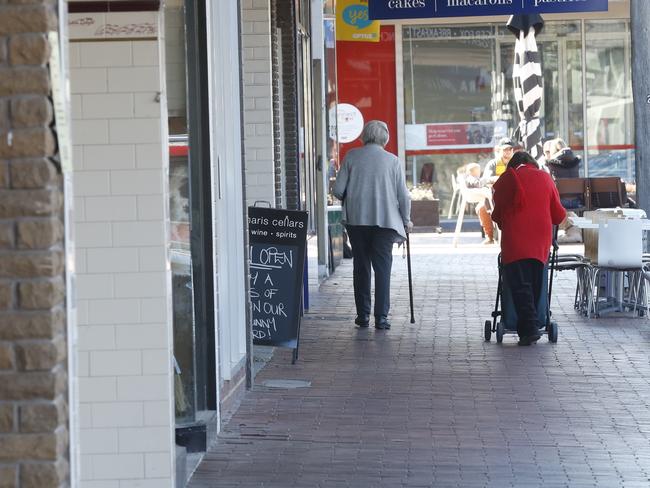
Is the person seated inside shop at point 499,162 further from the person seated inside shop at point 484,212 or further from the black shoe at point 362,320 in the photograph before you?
the black shoe at point 362,320

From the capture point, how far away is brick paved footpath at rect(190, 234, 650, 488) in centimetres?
647

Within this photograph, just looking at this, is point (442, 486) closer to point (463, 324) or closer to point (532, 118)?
point (463, 324)

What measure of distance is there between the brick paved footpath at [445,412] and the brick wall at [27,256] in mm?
3010

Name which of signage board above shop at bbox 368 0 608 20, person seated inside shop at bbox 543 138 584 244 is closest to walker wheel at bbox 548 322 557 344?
signage board above shop at bbox 368 0 608 20

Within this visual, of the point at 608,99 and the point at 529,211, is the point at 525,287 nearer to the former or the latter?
the point at 529,211

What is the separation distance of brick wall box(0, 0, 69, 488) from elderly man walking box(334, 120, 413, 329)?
845 centimetres

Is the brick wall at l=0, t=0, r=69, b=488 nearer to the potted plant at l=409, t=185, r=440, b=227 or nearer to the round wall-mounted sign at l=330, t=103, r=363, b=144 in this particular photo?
the round wall-mounted sign at l=330, t=103, r=363, b=144

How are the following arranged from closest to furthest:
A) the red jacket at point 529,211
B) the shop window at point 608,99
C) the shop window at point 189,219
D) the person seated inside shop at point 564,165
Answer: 1. the shop window at point 189,219
2. the red jacket at point 529,211
3. the person seated inside shop at point 564,165
4. the shop window at point 608,99

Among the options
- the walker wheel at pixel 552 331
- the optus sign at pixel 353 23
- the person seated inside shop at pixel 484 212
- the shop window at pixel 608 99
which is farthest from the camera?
the shop window at pixel 608 99

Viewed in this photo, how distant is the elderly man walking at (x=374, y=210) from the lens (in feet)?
38.5

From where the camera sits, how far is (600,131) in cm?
2681

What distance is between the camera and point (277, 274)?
996 cm

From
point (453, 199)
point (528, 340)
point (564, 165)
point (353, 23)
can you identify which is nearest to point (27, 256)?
point (528, 340)

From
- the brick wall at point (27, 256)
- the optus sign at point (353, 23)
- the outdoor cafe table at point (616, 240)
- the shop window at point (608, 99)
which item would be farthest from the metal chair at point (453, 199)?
the brick wall at point (27, 256)
